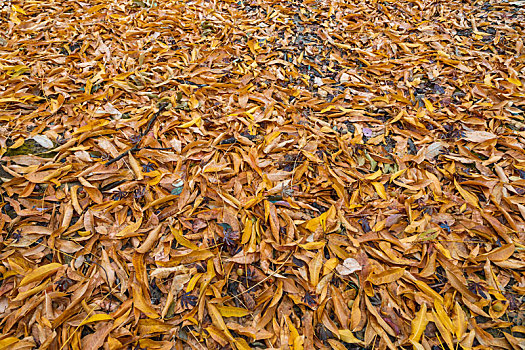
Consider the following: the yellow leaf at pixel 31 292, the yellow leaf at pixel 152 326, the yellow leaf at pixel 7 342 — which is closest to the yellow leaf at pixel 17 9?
the yellow leaf at pixel 31 292

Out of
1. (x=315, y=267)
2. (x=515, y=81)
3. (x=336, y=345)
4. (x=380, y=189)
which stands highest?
(x=515, y=81)

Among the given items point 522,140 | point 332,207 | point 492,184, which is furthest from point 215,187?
point 522,140

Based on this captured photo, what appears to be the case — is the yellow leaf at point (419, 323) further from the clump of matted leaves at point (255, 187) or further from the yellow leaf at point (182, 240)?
the yellow leaf at point (182, 240)

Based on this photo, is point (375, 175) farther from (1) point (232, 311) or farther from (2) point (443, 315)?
(1) point (232, 311)

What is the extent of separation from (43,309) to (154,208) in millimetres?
573

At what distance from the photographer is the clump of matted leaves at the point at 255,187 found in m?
1.25

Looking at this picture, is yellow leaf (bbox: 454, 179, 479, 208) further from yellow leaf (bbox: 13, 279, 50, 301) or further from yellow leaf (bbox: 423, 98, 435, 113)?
yellow leaf (bbox: 13, 279, 50, 301)

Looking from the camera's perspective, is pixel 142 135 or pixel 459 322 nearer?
pixel 459 322

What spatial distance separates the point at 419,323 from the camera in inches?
48.6

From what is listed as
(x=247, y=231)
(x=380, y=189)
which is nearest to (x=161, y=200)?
(x=247, y=231)

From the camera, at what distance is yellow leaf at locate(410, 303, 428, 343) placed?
1.21 metres

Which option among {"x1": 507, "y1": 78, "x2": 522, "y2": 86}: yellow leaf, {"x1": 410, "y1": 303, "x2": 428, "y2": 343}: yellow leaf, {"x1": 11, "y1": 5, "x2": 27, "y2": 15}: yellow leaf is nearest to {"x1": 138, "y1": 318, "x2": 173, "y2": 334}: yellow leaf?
{"x1": 410, "y1": 303, "x2": 428, "y2": 343}: yellow leaf

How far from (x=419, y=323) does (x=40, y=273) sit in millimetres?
1551

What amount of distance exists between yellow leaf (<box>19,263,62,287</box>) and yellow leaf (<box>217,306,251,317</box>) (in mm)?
715
